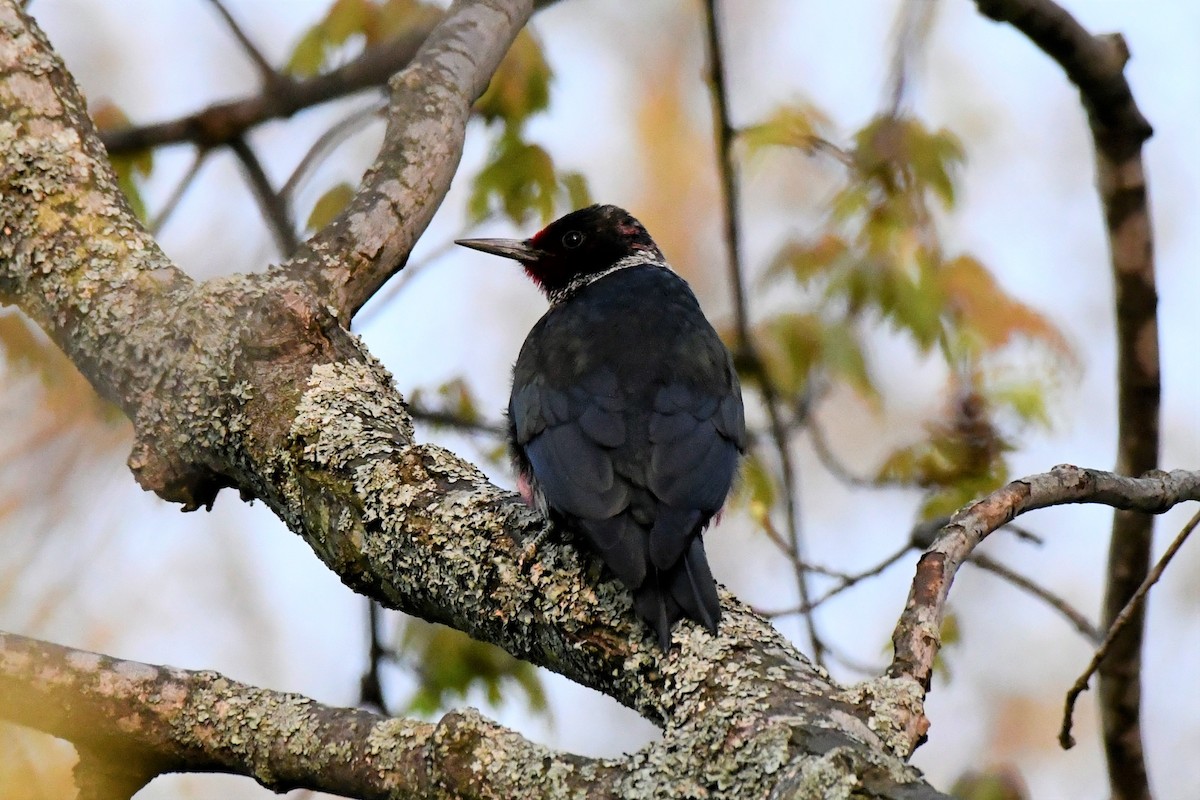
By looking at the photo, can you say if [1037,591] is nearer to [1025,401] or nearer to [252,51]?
[1025,401]

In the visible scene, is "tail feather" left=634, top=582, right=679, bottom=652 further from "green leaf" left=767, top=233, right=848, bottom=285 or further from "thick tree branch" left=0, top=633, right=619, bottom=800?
"green leaf" left=767, top=233, right=848, bottom=285

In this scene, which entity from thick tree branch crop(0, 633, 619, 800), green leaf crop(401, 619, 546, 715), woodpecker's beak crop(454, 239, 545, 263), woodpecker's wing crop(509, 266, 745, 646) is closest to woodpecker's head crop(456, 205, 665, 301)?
woodpecker's beak crop(454, 239, 545, 263)

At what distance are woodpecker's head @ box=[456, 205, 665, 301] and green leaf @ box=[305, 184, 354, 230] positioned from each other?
578 millimetres

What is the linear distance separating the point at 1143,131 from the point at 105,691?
326 centimetres

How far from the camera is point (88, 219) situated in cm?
309

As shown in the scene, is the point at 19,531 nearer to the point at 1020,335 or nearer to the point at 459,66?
the point at 459,66

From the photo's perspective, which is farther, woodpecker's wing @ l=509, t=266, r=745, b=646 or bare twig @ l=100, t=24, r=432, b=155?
bare twig @ l=100, t=24, r=432, b=155

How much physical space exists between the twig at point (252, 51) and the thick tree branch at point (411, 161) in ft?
3.87

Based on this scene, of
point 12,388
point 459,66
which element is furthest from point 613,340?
point 12,388

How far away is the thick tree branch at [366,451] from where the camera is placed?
6.29 feet

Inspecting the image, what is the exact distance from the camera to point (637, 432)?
318cm

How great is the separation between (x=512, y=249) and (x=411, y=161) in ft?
5.22

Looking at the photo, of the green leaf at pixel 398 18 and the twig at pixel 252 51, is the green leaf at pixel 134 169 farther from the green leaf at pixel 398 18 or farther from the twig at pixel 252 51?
the green leaf at pixel 398 18

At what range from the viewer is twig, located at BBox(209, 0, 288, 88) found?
15.8ft
